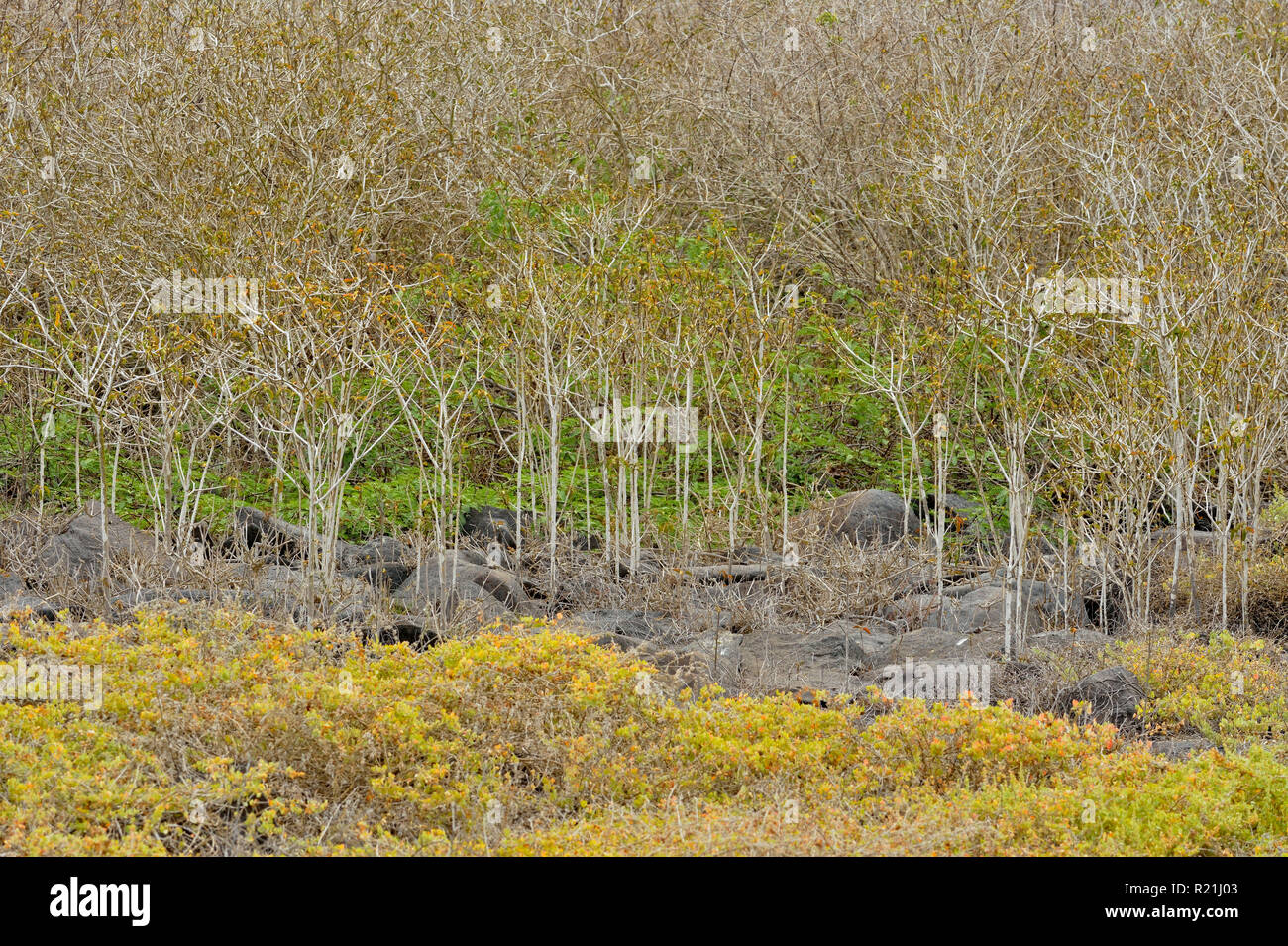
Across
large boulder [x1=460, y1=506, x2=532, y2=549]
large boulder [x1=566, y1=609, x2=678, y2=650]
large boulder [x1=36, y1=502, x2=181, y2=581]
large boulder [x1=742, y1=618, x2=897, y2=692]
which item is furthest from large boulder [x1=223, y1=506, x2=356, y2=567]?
large boulder [x1=742, y1=618, x2=897, y2=692]

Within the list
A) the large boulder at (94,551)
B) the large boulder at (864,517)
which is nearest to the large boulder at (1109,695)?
the large boulder at (864,517)

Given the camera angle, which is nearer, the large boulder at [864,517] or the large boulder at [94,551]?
the large boulder at [94,551]

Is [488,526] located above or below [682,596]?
above

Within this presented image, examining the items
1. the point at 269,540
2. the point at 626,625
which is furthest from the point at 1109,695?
the point at 269,540

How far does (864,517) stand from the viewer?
8.16 meters

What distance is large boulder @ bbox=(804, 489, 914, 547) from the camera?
8.08 m

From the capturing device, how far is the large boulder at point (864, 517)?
808cm

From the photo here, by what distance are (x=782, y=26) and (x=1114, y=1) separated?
3.48 m

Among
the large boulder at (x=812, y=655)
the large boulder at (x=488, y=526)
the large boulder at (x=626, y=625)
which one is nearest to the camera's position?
the large boulder at (x=812, y=655)

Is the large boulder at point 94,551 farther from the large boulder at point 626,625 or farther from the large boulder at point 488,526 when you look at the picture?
the large boulder at point 626,625

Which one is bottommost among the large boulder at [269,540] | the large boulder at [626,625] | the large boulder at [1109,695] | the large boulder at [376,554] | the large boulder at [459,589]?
the large boulder at [1109,695]

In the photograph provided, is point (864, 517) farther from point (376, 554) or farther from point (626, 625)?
point (376, 554)

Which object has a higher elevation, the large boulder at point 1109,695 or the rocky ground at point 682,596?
the rocky ground at point 682,596
